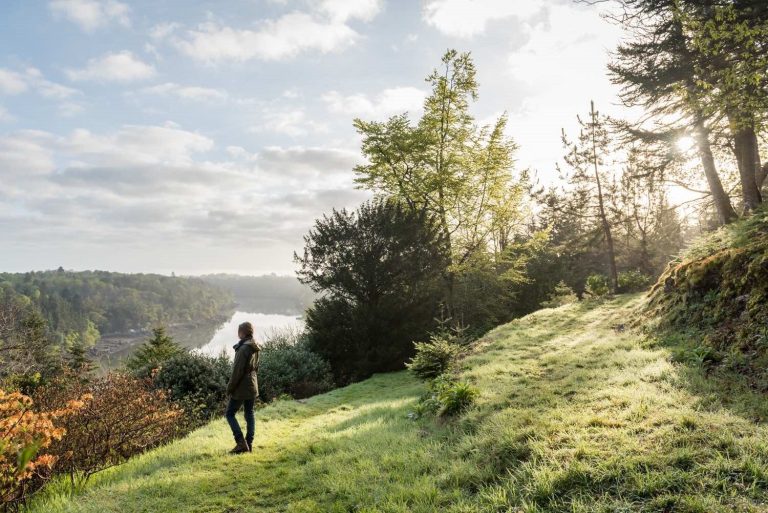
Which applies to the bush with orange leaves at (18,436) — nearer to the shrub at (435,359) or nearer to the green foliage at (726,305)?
the shrub at (435,359)

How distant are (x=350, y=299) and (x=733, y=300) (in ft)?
52.4

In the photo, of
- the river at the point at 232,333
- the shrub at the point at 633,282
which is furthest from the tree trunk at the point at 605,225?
the river at the point at 232,333

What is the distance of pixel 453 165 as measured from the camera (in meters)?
20.9

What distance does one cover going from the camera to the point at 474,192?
21.1 m

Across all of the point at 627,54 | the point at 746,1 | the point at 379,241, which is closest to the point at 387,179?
the point at 379,241

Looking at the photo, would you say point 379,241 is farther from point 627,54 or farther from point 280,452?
point 280,452

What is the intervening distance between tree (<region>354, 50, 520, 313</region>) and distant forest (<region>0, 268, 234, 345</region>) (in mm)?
103535

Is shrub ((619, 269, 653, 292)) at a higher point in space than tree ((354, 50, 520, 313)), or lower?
lower

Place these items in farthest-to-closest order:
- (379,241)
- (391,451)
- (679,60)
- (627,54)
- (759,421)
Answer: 1. (379,241)
2. (627,54)
3. (679,60)
4. (391,451)
5. (759,421)

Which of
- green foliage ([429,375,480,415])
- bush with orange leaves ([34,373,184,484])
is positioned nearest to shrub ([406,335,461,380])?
green foliage ([429,375,480,415])

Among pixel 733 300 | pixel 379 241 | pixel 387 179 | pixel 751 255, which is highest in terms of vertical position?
pixel 387 179

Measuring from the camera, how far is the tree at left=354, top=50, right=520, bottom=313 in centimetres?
2080

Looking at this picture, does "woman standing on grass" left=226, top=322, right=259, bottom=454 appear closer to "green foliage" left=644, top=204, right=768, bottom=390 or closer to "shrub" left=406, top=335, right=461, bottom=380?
"shrub" left=406, top=335, right=461, bottom=380

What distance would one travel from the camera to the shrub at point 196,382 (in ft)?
45.2
